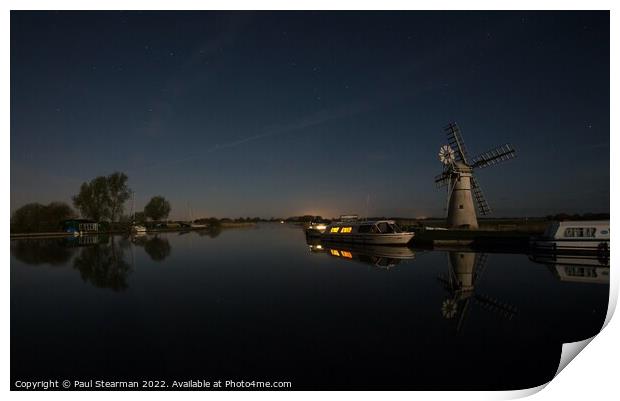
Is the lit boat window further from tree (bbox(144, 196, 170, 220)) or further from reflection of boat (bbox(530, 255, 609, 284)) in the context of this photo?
tree (bbox(144, 196, 170, 220))

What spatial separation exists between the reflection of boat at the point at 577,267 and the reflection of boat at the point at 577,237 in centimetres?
61

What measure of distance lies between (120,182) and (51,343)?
46446 mm

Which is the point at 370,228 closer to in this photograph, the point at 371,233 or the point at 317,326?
the point at 371,233

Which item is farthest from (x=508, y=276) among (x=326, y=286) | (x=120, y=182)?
(x=120, y=182)

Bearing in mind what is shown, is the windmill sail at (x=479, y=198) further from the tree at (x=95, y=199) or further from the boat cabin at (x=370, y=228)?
the tree at (x=95, y=199)

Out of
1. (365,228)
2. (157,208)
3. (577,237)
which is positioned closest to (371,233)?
(365,228)

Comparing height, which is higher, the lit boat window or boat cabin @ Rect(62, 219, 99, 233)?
the lit boat window

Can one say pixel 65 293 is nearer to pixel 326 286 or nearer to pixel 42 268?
pixel 42 268

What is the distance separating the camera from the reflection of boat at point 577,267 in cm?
1552

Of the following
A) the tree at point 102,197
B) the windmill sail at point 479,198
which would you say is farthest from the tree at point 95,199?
the windmill sail at point 479,198

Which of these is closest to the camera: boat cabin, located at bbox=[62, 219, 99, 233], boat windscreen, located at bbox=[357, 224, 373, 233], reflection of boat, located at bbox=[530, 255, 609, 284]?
reflection of boat, located at bbox=[530, 255, 609, 284]

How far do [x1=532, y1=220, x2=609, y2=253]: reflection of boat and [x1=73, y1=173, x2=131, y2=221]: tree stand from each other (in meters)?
49.4

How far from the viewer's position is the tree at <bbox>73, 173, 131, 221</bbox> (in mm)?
49750

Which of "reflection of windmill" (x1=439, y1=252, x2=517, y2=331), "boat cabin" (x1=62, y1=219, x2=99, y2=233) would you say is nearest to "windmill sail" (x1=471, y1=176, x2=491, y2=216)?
"reflection of windmill" (x1=439, y1=252, x2=517, y2=331)
